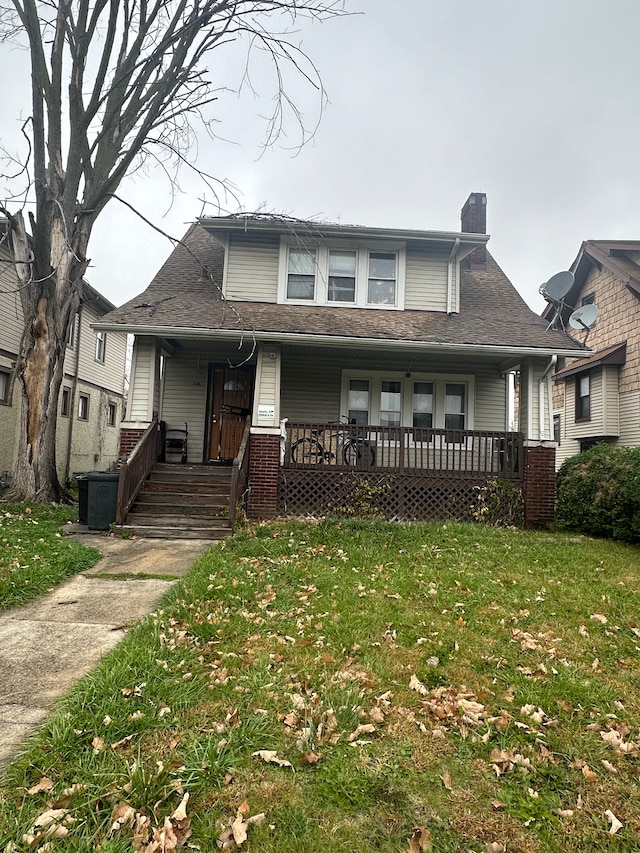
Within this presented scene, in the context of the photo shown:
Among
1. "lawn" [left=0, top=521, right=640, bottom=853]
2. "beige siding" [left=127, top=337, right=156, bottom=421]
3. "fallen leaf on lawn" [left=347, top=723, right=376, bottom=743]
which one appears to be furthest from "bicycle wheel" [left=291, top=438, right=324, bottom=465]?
"fallen leaf on lawn" [left=347, top=723, right=376, bottom=743]

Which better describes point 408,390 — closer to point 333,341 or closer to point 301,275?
point 333,341

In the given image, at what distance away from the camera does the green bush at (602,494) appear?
26.7ft

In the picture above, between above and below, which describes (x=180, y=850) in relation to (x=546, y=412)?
below

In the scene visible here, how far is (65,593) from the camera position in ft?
16.1

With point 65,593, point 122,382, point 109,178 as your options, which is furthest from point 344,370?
point 122,382

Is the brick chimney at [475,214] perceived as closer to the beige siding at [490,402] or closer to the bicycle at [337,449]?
the beige siding at [490,402]

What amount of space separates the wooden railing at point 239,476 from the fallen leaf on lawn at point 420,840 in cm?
623

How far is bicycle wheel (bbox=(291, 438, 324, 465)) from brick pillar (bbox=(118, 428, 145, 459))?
3042 millimetres

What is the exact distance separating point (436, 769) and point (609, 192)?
35529mm

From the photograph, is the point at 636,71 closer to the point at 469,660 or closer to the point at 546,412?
the point at 546,412

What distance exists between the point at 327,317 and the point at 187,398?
13.5ft

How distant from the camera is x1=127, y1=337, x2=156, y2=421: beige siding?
938 centimetres

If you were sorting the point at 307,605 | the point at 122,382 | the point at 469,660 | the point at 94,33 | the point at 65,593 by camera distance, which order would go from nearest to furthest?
the point at 469,660
the point at 307,605
the point at 65,593
the point at 94,33
the point at 122,382

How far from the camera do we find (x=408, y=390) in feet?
37.6
